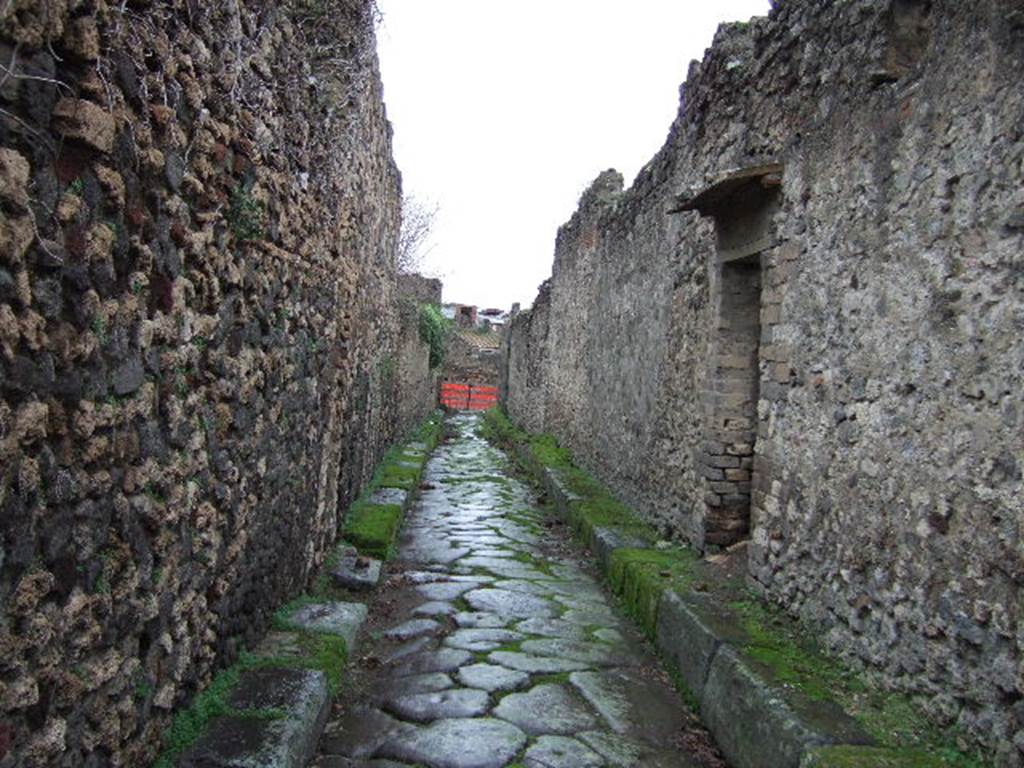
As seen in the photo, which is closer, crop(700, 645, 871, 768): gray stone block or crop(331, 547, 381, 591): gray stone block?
crop(700, 645, 871, 768): gray stone block

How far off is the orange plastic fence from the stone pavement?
2299cm

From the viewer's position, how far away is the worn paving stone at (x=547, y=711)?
3633 millimetres

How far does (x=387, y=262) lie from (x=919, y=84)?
730cm

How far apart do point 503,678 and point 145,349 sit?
254 centimetres

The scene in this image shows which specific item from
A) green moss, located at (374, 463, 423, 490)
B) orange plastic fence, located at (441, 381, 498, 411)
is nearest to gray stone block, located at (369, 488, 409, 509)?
green moss, located at (374, 463, 423, 490)

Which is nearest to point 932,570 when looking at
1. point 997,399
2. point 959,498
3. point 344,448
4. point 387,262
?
point 959,498

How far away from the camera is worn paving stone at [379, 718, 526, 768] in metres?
3.27

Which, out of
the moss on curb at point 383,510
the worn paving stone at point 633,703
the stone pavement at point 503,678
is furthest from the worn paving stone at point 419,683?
the moss on curb at point 383,510

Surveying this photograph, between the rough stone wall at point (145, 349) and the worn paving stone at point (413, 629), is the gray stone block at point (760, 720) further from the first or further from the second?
the rough stone wall at point (145, 349)

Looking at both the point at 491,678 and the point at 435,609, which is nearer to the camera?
the point at 491,678

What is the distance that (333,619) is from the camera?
14.0 feet

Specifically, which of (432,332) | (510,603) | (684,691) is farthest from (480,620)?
(432,332)

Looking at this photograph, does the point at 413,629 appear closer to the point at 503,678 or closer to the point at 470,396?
the point at 503,678

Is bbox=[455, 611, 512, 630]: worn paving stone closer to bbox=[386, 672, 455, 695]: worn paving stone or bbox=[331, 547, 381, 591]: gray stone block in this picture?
bbox=[331, 547, 381, 591]: gray stone block
